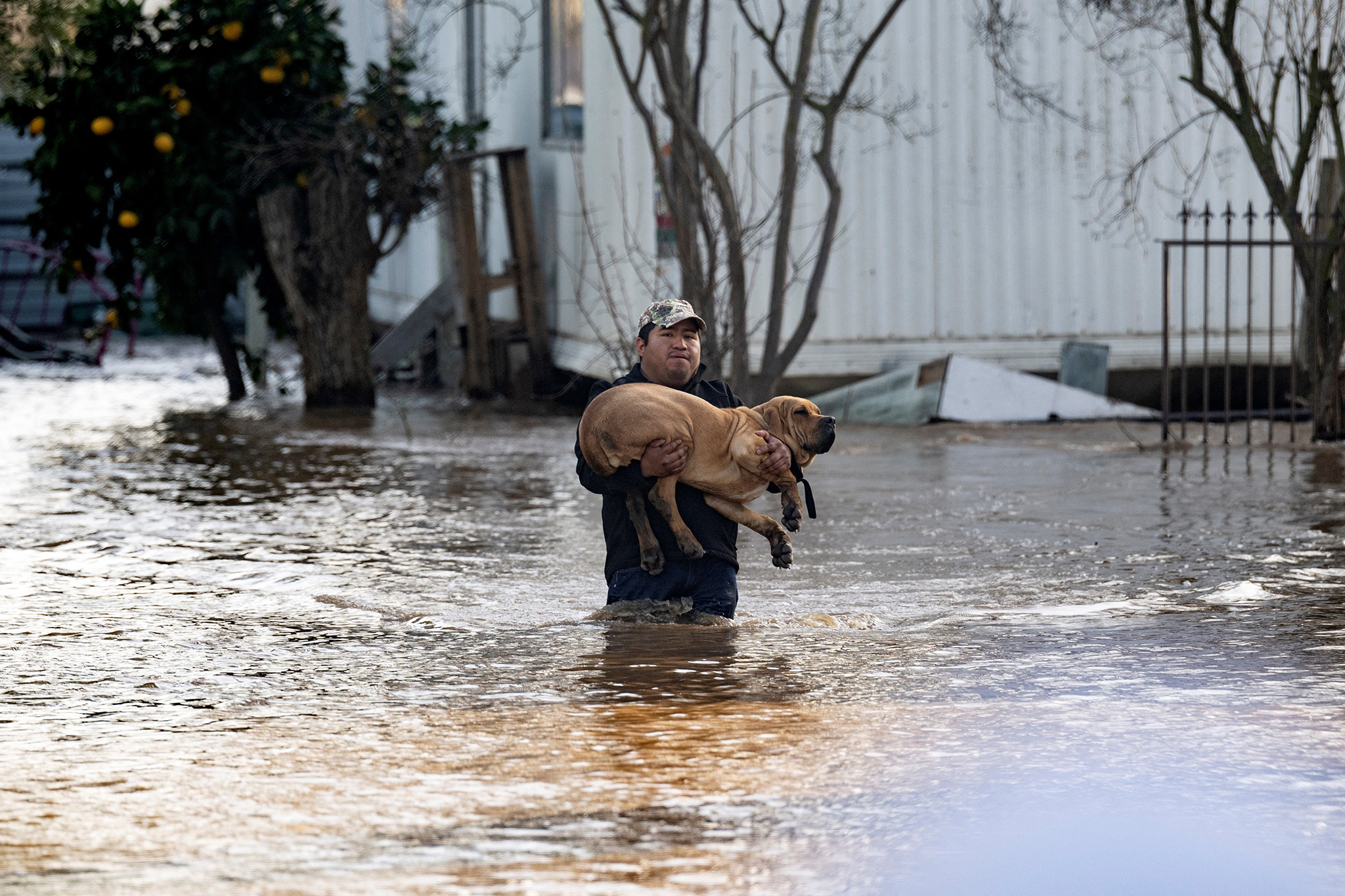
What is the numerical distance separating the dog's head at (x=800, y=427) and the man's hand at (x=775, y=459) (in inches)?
3.8

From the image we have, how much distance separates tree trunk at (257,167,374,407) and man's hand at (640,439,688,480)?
1000cm

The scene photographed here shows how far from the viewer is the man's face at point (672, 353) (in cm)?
597

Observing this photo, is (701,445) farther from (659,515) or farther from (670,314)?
(670,314)

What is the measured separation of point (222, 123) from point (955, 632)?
11223mm

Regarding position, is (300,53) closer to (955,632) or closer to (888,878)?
(955,632)

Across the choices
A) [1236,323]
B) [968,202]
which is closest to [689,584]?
[968,202]

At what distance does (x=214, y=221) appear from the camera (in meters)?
15.4

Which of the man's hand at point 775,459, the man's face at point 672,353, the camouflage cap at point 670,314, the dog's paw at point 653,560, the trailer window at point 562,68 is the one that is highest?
the trailer window at point 562,68

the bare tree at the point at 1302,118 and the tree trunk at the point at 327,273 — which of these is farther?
the tree trunk at the point at 327,273

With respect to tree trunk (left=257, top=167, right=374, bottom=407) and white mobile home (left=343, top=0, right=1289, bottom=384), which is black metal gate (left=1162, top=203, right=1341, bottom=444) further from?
tree trunk (left=257, top=167, right=374, bottom=407)

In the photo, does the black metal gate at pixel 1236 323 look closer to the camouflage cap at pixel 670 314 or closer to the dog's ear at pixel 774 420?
the dog's ear at pixel 774 420

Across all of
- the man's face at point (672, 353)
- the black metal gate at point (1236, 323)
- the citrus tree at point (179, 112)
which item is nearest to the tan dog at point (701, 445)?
the man's face at point (672, 353)

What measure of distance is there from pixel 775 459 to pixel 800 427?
0.61ft

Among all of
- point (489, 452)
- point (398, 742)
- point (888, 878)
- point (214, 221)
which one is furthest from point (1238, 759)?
point (214, 221)
